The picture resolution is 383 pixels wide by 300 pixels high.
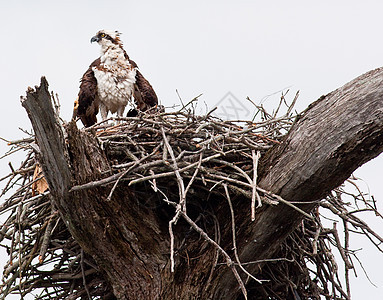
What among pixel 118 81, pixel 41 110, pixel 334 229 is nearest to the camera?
pixel 41 110

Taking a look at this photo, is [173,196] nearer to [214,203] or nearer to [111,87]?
[214,203]

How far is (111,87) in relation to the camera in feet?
16.3

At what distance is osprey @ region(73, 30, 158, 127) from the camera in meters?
4.98

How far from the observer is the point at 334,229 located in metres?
3.78

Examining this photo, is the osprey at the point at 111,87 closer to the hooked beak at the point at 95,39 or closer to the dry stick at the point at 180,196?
Result: the hooked beak at the point at 95,39

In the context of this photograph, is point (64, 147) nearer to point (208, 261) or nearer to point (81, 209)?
A: point (81, 209)

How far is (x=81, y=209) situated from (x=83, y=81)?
2.09 metres

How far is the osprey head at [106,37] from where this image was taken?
5285mm

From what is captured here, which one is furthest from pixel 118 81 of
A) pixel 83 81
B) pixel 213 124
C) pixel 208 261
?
pixel 208 261

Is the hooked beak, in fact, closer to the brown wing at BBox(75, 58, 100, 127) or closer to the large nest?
the brown wing at BBox(75, 58, 100, 127)

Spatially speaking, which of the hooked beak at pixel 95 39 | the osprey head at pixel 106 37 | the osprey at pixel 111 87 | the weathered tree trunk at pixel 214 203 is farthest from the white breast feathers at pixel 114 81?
the weathered tree trunk at pixel 214 203

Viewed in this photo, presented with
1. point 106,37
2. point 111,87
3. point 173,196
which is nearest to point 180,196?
point 173,196

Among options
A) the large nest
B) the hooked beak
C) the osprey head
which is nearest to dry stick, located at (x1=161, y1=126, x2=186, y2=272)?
the large nest

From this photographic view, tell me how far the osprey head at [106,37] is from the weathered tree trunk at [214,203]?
2201 millimetres
